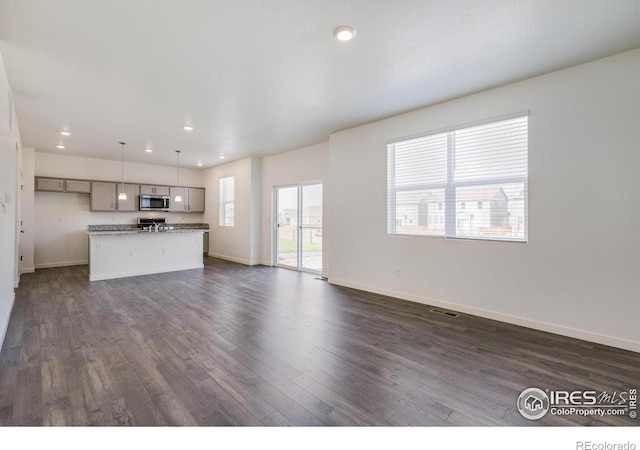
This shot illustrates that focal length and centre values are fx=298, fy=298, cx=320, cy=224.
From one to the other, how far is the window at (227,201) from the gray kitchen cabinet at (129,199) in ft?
7.19

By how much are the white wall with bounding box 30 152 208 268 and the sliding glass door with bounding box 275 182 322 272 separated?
4.40 metres

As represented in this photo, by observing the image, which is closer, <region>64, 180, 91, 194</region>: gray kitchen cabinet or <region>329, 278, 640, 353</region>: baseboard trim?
<region>329, 278, 640, 353</region>: baseboard trim

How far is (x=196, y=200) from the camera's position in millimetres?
9297

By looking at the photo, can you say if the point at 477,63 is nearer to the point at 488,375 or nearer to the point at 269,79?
the point at 269,79

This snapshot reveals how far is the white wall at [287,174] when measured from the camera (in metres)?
6.16

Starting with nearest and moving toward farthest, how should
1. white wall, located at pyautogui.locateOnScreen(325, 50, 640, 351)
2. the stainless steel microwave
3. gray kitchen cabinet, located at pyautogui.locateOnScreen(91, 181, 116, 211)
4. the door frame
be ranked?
white wall, located at pyautogui.locateOnScreen(325, 50, 640, 351) → the door frame → gray kitchen cabinet, located at pyautogui.locateOnScreen(91, 181, 116, 211) → the stainless steel microwave

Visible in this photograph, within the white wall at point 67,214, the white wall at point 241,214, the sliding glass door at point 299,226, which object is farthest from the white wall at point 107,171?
the sliding glass door at point 299,226

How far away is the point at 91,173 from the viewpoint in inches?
299

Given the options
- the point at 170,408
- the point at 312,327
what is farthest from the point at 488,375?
the point at 170,408

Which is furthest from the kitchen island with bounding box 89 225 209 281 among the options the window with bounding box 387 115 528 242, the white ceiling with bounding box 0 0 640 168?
the window with bounding box 387 115 528 242

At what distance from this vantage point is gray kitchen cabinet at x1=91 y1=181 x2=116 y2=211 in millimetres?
7445

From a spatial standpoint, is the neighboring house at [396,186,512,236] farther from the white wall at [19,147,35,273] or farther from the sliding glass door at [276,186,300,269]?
the white wall at [19,147,35,273]

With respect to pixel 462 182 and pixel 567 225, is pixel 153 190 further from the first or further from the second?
pixel 567 225

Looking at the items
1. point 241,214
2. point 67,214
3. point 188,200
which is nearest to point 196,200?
point 188,200
